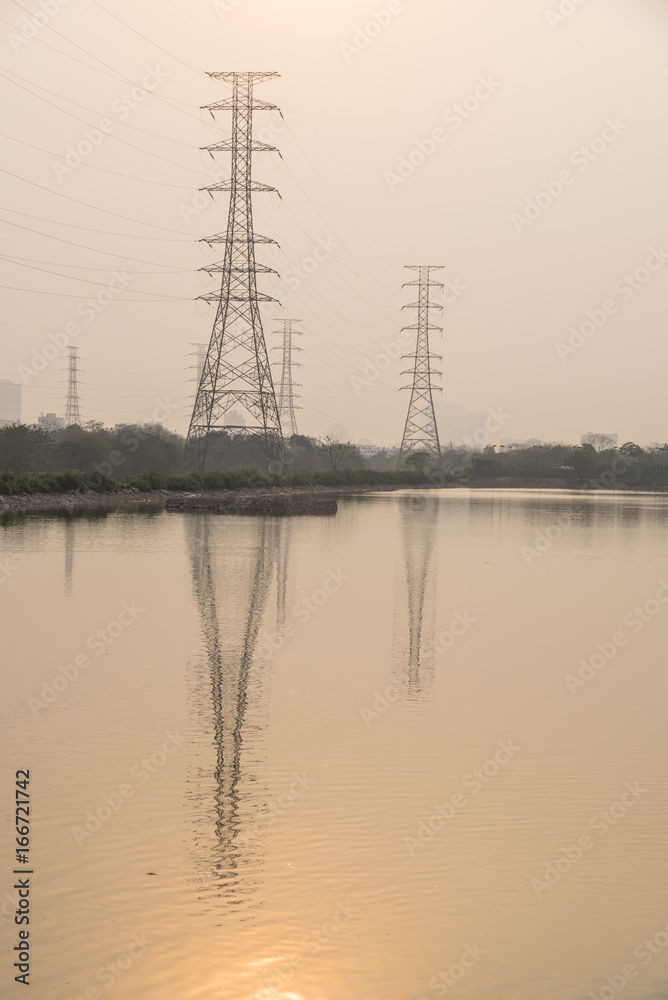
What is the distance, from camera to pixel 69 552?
29.2 m

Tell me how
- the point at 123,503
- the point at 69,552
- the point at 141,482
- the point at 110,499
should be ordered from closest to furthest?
the point at 69,552 < the point at 123,503 < the point at 110,499 < the point at 141,482

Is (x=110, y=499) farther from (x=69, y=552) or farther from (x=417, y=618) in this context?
(x=417, y=618)

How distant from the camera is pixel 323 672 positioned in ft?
45.6

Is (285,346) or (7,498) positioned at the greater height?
(285,346)

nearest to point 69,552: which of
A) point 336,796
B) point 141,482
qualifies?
point 336,796

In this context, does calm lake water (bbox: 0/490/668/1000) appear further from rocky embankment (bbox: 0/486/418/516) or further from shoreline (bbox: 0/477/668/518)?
rocky embankment (bbox: 0/486/418/516)

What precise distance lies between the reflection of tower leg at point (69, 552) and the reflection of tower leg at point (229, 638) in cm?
252

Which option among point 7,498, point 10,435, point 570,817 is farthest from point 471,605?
point 10,435

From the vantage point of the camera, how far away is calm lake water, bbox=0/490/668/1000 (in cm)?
600

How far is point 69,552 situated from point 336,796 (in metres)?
21.6

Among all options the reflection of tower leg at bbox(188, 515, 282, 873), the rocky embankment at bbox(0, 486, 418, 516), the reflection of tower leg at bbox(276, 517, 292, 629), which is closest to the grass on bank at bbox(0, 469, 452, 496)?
the rocky embankment at bbox(0, 486, 418, 516)

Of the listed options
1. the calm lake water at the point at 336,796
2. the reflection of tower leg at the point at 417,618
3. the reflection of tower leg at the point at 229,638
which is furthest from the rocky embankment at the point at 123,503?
the calm lake water at the point at 336,796

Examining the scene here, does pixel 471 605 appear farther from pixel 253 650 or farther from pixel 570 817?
pixel 570 817

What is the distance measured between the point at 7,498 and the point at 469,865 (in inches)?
1890
